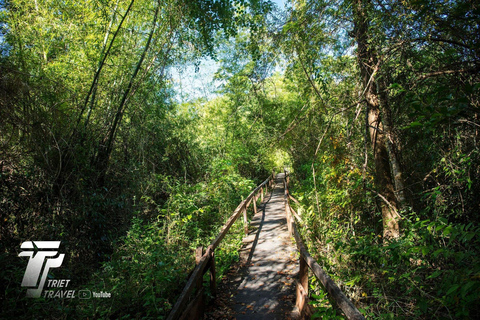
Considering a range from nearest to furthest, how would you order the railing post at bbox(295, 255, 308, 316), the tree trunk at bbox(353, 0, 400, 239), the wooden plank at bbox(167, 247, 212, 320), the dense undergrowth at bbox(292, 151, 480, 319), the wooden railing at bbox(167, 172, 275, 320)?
the dense undergrowth at bbox(292, 151, 480, 319) < the wooden plank at bbox(167, 247, 212, 320) < the wooden railing at bbox(167, 172, 275, 320) < the railing post at bbox(295, 255, 308, 316) < the tree trunk at bbox(353, 0, 400, 239)

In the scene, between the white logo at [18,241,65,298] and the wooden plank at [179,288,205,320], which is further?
the white logo at [18,241,65,298]

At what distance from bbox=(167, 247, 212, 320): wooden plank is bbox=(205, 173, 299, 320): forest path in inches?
29.9

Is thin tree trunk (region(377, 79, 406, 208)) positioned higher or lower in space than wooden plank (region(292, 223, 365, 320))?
higher

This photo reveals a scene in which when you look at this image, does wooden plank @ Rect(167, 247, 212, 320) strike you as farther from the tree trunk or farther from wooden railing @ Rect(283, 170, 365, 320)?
the tree trunk

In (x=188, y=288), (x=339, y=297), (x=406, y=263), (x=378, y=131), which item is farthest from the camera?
(x=378, y=131)

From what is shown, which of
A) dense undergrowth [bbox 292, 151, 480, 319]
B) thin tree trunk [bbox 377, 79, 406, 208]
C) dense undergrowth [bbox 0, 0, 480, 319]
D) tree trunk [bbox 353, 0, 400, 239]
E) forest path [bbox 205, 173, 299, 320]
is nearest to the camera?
dense undergrowth [bbox 292, 151, 480, 319]

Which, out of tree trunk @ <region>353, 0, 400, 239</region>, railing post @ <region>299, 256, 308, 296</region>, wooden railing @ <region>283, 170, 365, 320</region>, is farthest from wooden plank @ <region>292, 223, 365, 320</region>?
tree trunk @ <region>353, 0, 400, 239</region>

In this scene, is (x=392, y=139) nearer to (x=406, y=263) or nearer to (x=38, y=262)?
(x=406, y=263)

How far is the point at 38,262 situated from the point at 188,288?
2914mm

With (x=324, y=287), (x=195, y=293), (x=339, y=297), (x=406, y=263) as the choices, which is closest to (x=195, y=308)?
(x=195, y=293)

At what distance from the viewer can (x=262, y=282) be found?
4.71 metres

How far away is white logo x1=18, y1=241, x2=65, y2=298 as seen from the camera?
351 centimetres

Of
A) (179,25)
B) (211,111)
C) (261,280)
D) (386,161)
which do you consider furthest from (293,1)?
(211,111)

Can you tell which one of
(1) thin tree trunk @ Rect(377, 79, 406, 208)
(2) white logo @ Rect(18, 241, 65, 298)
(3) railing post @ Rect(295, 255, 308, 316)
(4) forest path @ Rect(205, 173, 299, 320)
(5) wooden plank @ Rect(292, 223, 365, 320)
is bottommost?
(4) forest path @ Rect(205, 173, 299, 320)
